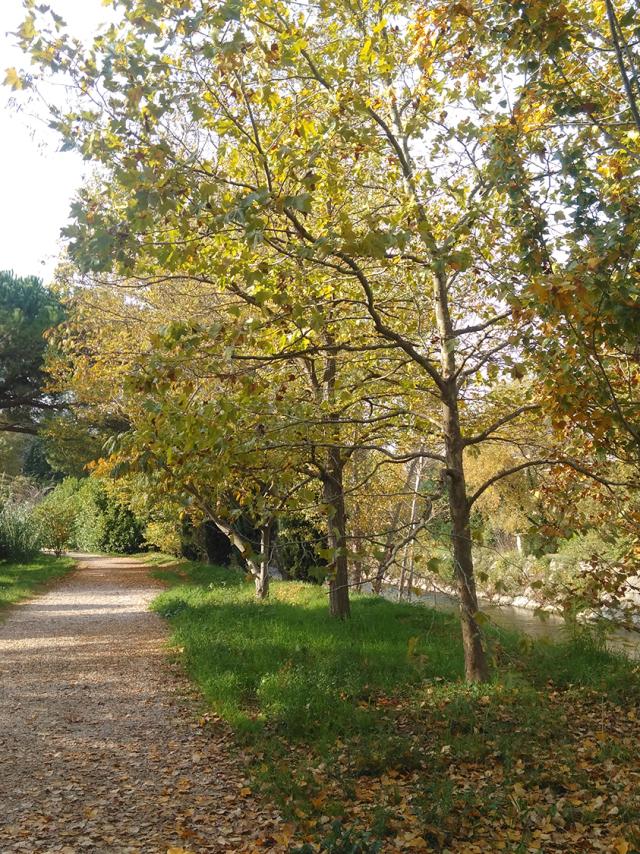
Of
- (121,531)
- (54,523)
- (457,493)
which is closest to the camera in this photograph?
(457,493)

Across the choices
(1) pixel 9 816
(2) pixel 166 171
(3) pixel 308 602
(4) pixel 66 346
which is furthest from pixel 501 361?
(4) pixel 66 346

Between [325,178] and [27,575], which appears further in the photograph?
[27,575]

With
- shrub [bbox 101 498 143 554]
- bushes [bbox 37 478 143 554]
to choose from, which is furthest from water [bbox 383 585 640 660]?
bushes [bbox 37 478 143 554]

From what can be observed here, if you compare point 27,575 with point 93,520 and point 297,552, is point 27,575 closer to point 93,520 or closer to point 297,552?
point 297,552

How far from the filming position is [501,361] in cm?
656

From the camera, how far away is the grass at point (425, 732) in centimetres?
452

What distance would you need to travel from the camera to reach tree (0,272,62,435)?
1964 cm

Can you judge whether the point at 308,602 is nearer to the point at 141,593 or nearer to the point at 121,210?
the point at 141,593

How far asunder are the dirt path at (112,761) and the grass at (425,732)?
337 millimetres

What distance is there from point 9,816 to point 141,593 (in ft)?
43.3

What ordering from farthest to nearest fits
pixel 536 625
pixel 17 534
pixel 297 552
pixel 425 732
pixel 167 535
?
pixel 167 535, pixel 17 534, pixel 297 552, pixel 536 625, pixel 425 732

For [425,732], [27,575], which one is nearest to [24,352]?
[27,575]

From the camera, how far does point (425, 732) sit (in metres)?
6.07

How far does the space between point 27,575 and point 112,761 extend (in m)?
14.6
